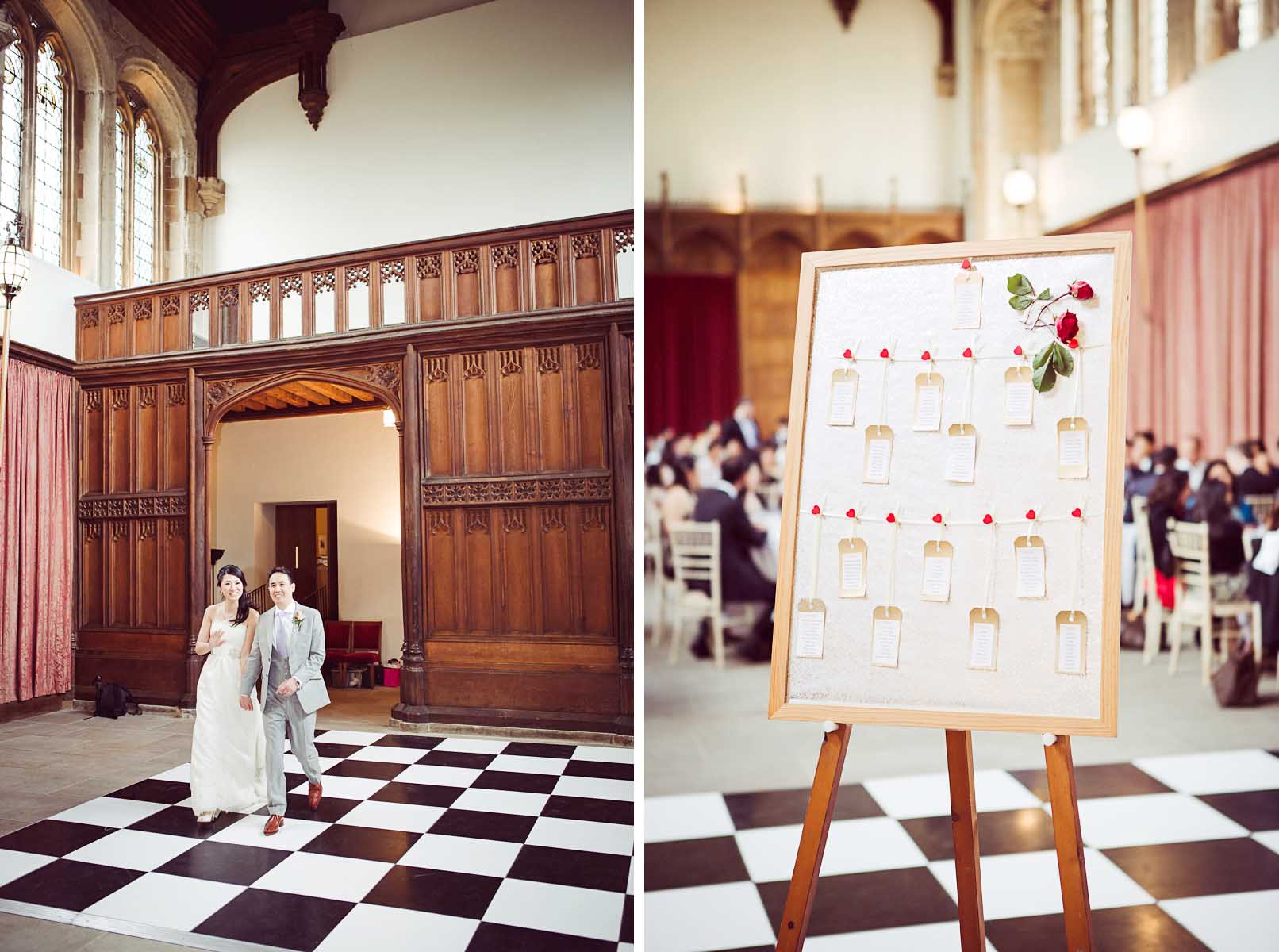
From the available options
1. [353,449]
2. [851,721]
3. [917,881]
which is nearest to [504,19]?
[353,449]

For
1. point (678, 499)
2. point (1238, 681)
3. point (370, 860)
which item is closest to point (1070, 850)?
point (370, 860)

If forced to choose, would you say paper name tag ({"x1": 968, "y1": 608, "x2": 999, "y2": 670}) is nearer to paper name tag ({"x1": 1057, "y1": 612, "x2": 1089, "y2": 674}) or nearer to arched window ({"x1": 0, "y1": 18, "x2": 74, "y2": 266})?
paper name tag ({"x1": 1057, "y1": 612, "x2": 1089, "y2": 674})

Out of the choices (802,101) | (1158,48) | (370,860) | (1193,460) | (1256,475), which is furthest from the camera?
(802,101)

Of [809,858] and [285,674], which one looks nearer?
[809,858]

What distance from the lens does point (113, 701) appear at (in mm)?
2695

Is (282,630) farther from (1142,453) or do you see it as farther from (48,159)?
(1142,453)

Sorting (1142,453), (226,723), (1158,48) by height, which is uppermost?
(1158,48)

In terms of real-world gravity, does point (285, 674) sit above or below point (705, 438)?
below

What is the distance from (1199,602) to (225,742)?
5454 mm

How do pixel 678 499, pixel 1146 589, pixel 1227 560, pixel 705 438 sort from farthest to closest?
1. pixel 705 438
2. pixel 678 499
3. pixel 1146 589
4. pixel 1227 560

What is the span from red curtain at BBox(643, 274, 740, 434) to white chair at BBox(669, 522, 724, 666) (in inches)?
162

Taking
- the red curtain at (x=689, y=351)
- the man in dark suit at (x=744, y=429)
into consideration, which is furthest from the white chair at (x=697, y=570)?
the red curtain at (x=689, y=351)

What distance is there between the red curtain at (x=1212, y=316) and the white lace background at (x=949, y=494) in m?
6.30

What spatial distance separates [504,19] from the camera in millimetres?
2990
